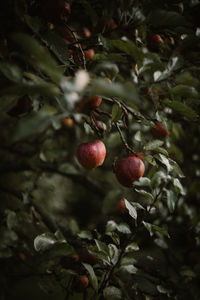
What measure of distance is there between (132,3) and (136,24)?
2.2 inches

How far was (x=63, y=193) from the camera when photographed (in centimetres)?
189

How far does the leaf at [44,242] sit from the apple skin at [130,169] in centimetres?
26

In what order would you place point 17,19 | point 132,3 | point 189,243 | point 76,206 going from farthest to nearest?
1. point 76,206
2. point 189,243
3. point 132,3
4. point 17,19

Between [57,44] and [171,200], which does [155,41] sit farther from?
[171,200]

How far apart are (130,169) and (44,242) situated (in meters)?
0.31

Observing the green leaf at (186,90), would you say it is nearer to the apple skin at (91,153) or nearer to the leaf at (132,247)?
the apple skin at (91,153)

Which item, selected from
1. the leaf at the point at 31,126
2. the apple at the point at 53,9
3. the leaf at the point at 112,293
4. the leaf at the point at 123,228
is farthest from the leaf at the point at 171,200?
the apple at the point at 53,9

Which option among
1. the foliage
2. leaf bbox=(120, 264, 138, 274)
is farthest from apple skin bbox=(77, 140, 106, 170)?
leaf bbox=(120, 264, 138, 274)

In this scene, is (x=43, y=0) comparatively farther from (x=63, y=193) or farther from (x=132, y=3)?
(x=63, y=193)

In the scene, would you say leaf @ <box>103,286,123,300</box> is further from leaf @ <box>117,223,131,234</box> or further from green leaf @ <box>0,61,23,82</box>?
green leaf @ <box>0,61,23,82</box>

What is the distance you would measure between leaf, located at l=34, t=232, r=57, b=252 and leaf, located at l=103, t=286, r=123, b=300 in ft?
0.63

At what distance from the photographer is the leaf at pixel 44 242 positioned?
68cm

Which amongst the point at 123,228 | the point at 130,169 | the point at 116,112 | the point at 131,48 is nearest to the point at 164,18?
the point at 131,48

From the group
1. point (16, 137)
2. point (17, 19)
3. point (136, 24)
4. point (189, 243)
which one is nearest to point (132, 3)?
point (136, 24)
